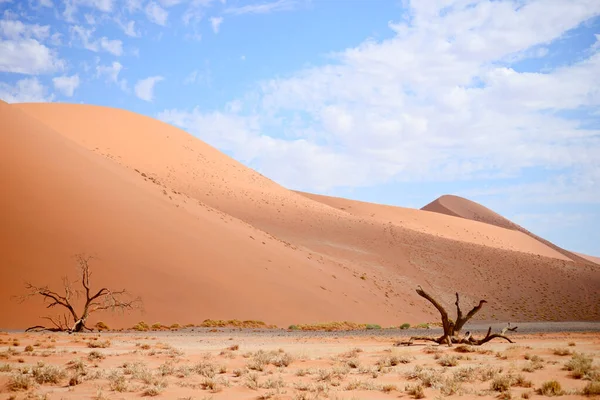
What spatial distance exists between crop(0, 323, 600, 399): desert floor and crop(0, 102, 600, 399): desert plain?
2.3 inches

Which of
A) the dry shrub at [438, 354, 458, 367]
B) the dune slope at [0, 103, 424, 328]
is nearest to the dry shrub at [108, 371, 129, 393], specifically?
the dry shrub at [438, 354, 458, 367]

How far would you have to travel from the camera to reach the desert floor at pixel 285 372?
10422mm

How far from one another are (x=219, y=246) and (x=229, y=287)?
5.29m

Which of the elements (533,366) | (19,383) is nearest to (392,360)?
(533,366)

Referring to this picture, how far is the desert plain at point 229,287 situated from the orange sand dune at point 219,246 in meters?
0.15

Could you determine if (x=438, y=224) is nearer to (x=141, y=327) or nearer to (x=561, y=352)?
(x=141, y=327)

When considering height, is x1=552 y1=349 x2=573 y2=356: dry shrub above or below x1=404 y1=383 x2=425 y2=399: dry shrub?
above

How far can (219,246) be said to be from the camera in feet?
124

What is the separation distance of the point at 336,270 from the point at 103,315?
21723 millimetres

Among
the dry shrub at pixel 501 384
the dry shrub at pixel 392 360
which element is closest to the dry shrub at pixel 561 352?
the dry shrub at pixel 392 360

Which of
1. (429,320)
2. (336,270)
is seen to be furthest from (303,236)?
(429,320)

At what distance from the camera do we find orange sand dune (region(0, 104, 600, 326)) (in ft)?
99.6

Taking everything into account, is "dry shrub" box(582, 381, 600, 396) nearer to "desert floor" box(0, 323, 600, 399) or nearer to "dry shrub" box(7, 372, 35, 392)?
"desert floor" box(0, 323, 600, 399)

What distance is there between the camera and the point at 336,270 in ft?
A: 147
